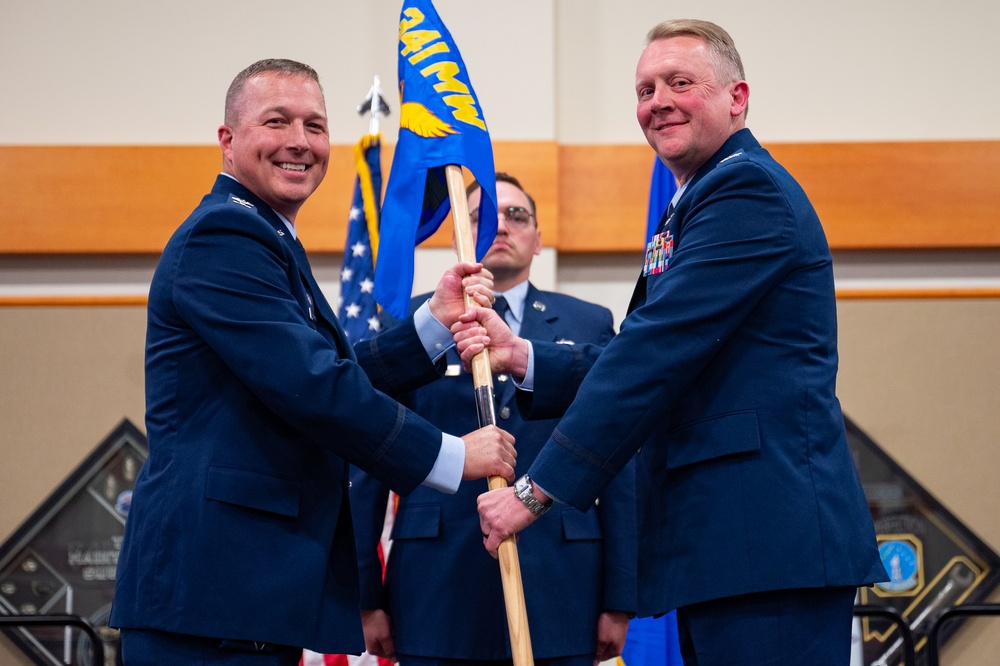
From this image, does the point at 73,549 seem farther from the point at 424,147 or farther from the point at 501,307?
the point at 424,147

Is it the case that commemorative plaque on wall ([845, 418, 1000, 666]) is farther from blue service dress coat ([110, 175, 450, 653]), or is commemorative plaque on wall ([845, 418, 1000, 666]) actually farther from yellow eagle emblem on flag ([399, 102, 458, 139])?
blue service dress coat ([110, 175, 450, 653])

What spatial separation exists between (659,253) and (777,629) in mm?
817

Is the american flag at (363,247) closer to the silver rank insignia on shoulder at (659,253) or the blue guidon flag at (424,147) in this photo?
the blue guidon flag at (424,147)

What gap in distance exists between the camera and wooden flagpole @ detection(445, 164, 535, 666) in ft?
7.43

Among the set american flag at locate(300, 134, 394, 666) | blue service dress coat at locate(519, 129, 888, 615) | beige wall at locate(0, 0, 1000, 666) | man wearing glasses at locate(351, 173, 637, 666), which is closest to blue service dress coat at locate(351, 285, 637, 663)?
man wearing glasses at locate(351, 173, 637, 666)

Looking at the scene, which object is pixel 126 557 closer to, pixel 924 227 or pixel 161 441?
pixel 161 441

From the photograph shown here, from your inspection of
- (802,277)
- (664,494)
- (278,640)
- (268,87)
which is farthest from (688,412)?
(268,87)

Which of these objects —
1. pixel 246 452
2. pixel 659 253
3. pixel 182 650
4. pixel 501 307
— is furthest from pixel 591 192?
pixel 182 650

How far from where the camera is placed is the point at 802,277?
2006 millimetres

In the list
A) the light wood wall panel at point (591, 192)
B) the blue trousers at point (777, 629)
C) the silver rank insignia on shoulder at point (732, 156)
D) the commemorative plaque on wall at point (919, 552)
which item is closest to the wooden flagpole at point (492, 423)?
the blue trousers at point (777, 629)

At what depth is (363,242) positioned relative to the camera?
4.15 meters

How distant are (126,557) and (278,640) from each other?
0.33m

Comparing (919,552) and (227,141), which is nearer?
(227,141)

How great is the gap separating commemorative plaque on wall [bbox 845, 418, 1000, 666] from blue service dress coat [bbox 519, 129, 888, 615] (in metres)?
2.74
